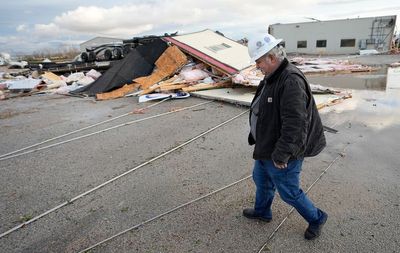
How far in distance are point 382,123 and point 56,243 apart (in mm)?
6081

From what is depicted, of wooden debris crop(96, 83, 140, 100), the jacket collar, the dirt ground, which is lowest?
the dirt ground

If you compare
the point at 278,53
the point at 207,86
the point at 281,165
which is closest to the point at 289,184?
the point at 281,165

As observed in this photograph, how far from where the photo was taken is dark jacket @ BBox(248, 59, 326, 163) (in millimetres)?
2088

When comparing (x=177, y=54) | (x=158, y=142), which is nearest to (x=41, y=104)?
(x=177, y=54)

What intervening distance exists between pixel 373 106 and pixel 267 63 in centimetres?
624

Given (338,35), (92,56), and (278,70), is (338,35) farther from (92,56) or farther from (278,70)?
(278,70)

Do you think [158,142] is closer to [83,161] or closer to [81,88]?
[83,161]

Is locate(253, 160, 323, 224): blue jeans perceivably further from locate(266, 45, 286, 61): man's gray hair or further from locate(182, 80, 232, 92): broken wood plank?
locate(182, 80, 232, 92): broken wood plank

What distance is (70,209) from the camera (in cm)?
337

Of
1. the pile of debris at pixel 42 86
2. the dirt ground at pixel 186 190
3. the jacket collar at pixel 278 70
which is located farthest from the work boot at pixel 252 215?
the pile of debris at pixel 42 86

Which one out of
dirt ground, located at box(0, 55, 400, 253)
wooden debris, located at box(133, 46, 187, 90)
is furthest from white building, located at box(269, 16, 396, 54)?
dirt ground, located at box(0, 55, 400, 253)

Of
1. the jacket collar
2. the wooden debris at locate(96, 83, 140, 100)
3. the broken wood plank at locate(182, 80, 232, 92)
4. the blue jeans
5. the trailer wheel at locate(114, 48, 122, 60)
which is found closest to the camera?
the jacket collar

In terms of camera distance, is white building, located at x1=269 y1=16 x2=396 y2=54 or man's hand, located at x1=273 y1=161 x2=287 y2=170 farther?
white building, located at x1=269 y1=16 x2=396 y2=54

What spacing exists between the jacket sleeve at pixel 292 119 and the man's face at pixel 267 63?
0.21 meters
